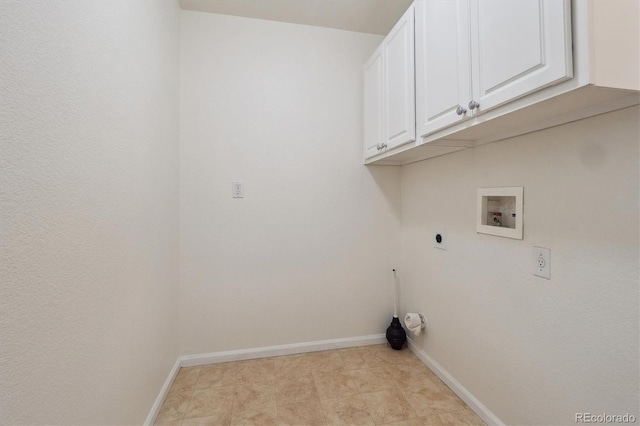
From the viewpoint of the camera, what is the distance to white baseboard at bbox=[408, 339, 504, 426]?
53.9 inches

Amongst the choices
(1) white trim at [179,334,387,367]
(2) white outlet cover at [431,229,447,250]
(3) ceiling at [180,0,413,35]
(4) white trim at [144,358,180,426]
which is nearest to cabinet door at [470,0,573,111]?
(2) white outlet cover at [431,229,447,250]

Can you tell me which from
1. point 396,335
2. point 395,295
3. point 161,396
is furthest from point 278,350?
point 395,295

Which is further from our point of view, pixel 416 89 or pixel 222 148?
pixel 222 148

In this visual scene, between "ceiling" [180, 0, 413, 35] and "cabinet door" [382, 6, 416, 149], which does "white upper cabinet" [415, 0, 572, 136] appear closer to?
"cabinet door" [382, 6, 416, 149]

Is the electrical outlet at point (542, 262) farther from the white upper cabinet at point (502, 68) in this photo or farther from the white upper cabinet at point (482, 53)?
the white upper cabinet at point (482, 53)

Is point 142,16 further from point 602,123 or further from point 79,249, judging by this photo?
point 602,123

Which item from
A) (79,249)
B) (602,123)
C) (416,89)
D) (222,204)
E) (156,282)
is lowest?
(156,282)

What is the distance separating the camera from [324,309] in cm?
213

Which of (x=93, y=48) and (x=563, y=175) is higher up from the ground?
(x=93, y=48)

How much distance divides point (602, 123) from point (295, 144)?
1680mm

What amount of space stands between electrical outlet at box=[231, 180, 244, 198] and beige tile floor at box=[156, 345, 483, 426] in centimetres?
127

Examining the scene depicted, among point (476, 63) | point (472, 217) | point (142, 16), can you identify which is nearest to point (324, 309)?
point (472, 217)

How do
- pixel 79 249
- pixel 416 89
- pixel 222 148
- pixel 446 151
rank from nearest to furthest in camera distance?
pixel 79 249, pixel 416 89, pixel 446 151, pixel 222 148
